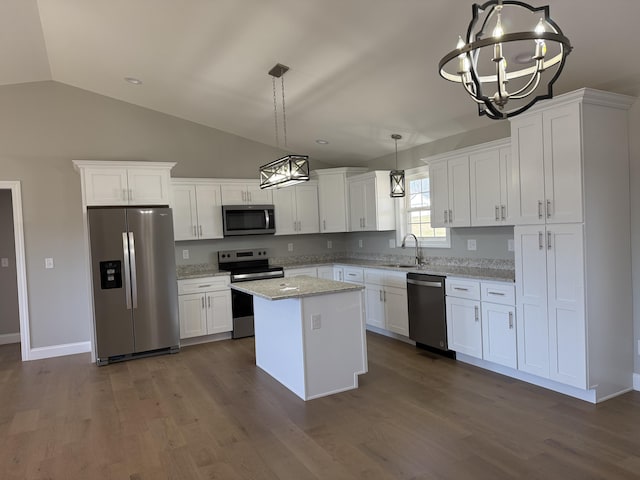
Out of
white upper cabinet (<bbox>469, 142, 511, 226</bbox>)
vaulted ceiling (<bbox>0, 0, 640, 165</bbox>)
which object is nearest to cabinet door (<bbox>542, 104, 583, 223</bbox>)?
vaulted ceiling (<bbox>0, 0, 640, 165</bbox>)

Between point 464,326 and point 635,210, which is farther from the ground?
point 635,210

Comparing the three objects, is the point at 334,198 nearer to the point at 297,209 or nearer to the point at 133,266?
the point at 297,209

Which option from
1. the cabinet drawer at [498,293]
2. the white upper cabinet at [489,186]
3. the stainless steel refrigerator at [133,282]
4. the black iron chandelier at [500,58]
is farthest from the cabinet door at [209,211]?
the black iron chandelier at [500,58]

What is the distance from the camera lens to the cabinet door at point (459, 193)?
14.5ft

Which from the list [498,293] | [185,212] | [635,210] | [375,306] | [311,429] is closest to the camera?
[311,429]

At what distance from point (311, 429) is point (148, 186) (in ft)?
11.4

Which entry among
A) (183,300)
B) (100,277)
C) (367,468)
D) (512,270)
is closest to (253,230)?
(183,300)

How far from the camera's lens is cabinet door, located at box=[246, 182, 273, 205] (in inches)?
240

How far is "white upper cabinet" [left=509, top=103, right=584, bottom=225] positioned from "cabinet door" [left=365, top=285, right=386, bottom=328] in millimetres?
2187

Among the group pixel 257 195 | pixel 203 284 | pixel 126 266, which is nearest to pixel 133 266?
pixel 126 266

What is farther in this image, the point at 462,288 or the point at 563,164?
the point at 462,288

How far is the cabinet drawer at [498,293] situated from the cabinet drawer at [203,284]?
316 centimetres

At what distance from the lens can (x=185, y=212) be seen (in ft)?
18.6

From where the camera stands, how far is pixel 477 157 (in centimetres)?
427
